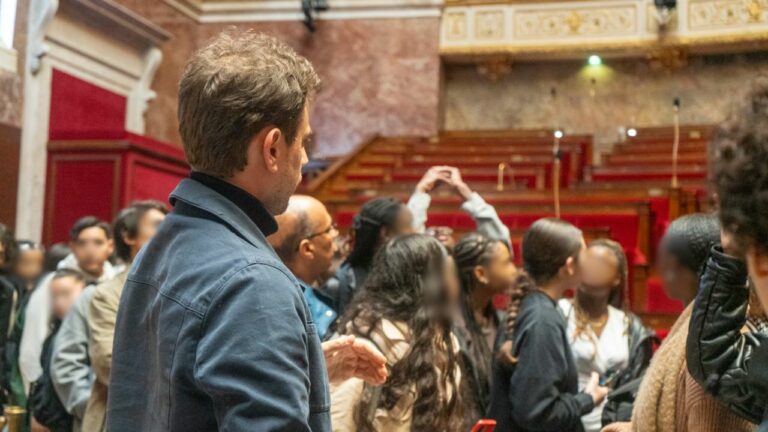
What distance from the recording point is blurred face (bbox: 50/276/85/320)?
2.63 meters

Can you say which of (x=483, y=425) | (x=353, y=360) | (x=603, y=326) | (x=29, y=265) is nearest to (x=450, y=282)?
(x=483, y=425)

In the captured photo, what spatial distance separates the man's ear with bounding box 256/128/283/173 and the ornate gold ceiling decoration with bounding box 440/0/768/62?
7.70 meters

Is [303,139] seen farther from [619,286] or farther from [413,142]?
[413,142]

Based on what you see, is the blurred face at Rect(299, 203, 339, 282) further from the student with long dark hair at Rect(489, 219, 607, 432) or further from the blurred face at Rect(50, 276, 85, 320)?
the blurred face at Rect(50, 276, 85, 320)

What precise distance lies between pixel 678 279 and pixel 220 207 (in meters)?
0.80

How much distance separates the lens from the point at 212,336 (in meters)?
0.79

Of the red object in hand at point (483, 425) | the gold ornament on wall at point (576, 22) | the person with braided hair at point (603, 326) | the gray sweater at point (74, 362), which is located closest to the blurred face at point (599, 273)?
the person with braided hair at point (603, 326)

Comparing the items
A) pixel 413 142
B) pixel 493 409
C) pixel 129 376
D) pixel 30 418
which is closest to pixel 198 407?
pixel 129 376

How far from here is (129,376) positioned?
0.91 metres

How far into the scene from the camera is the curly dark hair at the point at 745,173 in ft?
2.42

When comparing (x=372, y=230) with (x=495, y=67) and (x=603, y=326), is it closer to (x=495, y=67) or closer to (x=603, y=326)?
(x=603, y=326)

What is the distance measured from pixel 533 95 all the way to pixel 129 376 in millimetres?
8257

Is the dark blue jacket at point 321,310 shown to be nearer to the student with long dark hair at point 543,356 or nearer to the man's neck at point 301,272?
the man's neck at point 301,272

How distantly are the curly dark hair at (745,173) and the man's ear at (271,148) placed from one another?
0.43 m
